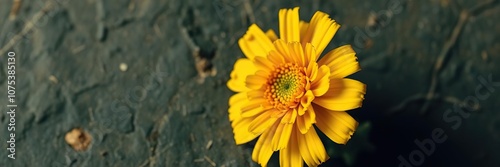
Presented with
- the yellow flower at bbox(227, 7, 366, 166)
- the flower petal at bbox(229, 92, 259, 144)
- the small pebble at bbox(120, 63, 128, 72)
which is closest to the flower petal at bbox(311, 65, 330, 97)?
the yellow flower at bbox(227, 7, 366, 166)

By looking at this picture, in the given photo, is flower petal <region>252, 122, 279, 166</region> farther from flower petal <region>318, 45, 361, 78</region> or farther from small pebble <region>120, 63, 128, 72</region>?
small pebble <region>120, 63, 128, 72</region>

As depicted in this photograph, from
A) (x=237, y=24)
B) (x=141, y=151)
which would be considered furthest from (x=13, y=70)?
(x=237, y=24)

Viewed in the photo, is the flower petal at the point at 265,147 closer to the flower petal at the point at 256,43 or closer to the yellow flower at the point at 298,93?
the yellow flower at the point at 298,93

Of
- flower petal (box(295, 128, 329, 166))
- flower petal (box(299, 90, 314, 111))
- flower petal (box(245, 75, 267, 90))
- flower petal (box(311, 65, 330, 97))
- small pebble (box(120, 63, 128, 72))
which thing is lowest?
flower petal (box(295, 128, 329, 166))

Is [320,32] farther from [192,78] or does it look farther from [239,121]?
[192,78]

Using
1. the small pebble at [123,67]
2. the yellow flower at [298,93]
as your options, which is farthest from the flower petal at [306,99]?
the small pebble at [123,67]

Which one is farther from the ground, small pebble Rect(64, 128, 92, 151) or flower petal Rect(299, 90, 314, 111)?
small pebble Rect(64, 128, 92, 151)
